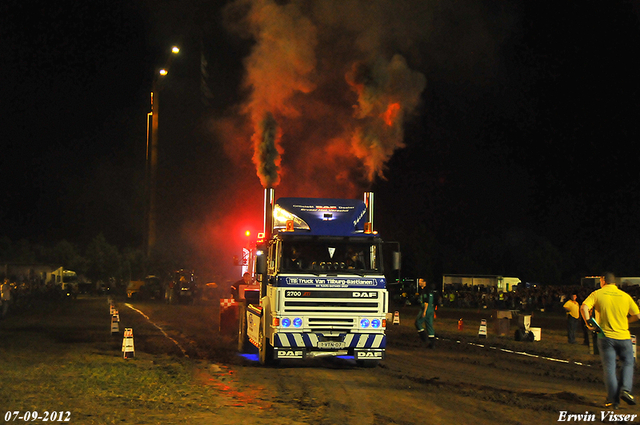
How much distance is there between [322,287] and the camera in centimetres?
1368

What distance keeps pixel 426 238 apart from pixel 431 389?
94644mm

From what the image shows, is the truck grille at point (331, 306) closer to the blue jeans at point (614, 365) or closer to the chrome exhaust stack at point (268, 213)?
the chrome exhaust stack at point (268, 213)

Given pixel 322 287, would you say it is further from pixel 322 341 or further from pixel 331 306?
pixel 322 341

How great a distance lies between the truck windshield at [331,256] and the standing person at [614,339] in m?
5.04

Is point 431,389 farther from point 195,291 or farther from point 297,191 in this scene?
point 195,291

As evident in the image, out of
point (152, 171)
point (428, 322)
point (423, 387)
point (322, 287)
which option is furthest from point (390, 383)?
point (152, 171)

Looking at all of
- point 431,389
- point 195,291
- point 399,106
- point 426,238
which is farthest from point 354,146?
point 426,238

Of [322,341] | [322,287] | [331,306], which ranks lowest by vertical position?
[322,341]

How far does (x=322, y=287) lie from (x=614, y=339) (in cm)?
572

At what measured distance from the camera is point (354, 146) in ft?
84.6

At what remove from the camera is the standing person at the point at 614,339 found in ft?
32.0

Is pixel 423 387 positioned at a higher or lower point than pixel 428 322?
lower

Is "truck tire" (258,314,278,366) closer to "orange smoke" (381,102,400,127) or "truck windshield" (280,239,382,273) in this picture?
"truck windshield" (280,239,382,273)

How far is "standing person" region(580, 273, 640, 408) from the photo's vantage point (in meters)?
9.74
